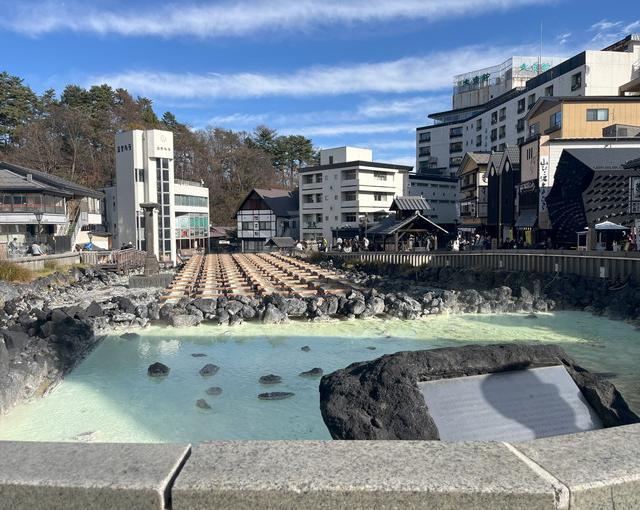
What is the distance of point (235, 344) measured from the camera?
42.9ft

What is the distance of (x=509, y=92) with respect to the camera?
51.8m

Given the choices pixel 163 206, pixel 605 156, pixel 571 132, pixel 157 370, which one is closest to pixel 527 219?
pixel 605 156

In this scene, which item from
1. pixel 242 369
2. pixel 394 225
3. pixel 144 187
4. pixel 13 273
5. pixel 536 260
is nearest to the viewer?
pixel 242 369

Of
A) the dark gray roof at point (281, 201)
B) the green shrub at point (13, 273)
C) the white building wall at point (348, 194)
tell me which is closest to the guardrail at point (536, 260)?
the white building wall at point (348, 194)

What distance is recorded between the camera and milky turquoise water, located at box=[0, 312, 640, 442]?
757 cm

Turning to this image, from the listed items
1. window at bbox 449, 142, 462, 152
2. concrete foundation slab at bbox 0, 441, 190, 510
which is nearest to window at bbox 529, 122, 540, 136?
window at bbox 449, 142, 462, 152

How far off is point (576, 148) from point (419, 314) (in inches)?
798

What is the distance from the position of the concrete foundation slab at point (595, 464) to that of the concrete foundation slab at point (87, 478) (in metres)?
1.65

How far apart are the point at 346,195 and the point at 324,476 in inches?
2006

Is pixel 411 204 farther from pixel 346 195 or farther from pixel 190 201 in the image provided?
pixel 190 201

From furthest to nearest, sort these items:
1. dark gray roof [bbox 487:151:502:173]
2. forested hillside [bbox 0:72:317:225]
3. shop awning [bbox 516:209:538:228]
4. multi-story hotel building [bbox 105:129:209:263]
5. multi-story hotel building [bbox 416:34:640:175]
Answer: forested hillside [bbox 0:72:317:225]
multi-story hotel building [bbox 105:129:209:263]
multi-story hotel building [bbox 416:34:640:175]
dark gray roof [bbox 487:151:502:173]
shop awning [bbox 516:209:538:228]

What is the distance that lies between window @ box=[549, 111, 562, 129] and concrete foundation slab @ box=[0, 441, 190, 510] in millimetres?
36393

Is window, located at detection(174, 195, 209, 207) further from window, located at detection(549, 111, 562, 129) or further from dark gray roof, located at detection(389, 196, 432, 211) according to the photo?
window, located at detection(549, 111, 562, 129)

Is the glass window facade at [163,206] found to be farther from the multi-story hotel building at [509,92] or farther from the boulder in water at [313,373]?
the boulder in water at [313,373]
